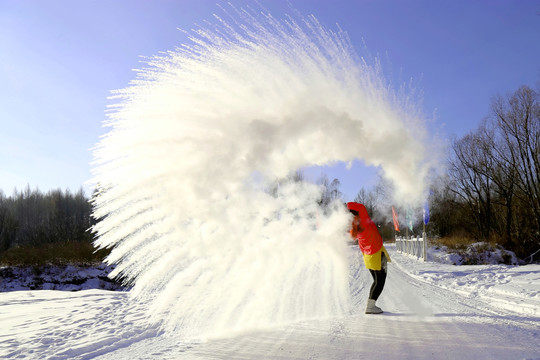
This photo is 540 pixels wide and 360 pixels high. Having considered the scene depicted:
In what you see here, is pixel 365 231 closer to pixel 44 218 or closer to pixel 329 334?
pixel 329 334

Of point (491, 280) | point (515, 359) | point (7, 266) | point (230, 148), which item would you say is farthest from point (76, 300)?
point (7, 266)

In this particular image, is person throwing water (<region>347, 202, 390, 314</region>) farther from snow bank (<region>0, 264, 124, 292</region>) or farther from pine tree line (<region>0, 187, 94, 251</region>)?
pine tree line (<region>0, 187, 94, 251</region>)

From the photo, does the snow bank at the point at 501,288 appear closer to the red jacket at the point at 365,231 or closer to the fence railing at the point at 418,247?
the red jacket at the point at 365,231

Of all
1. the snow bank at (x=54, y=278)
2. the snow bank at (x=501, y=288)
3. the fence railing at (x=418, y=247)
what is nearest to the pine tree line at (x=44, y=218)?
the snow bank at (x=54, y=278)

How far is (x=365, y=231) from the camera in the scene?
642 centimetres

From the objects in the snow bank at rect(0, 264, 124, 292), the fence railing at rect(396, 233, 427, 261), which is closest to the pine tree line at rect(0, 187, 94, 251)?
the snow bank at rect(0, 264, 124, 292)

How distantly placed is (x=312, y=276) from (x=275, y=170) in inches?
79.0

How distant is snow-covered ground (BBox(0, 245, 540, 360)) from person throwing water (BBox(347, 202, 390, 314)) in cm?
27

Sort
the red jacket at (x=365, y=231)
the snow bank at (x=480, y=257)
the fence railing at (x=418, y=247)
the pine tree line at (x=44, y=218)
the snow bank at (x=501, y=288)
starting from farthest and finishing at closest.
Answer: the pine tree line at (x=44, y=218) → the snow bank at (x=480, y=257) → the fence railing at (x=418, y=247) → the snow bank at (x=501, y=288) → the red jacket at (x=365, y=231)

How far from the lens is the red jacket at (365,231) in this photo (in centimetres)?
632

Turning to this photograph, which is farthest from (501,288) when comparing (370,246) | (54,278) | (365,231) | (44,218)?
(44,218)

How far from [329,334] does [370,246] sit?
192 centimetres

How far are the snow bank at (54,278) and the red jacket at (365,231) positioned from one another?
56.5 feet

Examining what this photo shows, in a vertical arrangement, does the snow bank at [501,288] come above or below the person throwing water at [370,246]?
below
